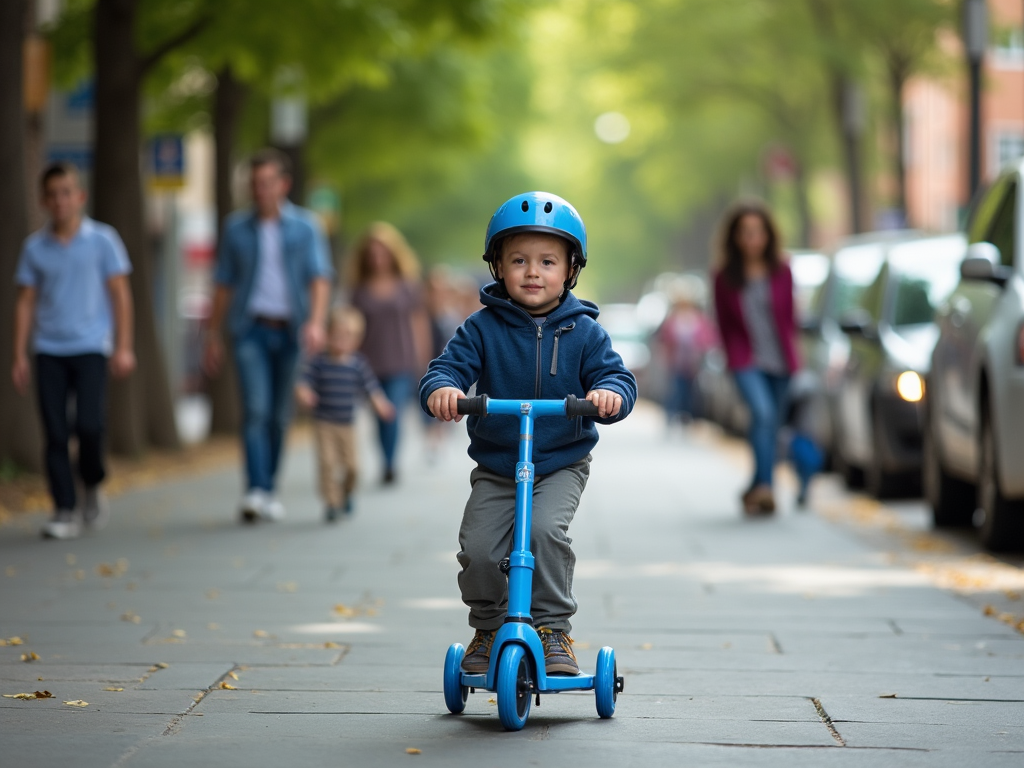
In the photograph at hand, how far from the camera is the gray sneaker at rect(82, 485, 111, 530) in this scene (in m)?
10.6

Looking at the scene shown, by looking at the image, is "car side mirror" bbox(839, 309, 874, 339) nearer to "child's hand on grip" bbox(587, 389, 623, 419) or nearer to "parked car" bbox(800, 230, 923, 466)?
"parked car" bbox(800, 230, 923, 466)

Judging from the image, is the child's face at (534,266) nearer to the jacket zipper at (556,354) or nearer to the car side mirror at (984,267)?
the jacket zipper at (556,354)

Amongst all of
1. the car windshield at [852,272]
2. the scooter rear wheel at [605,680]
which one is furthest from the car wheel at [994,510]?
the car windshield at [852,272]

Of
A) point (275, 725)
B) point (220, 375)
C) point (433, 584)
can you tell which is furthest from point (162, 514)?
point (220, 375)

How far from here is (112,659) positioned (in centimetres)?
624

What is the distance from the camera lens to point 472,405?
16.5 feet

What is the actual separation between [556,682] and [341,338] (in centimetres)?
686

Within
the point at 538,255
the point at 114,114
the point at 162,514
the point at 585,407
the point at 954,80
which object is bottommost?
the point at 162,514

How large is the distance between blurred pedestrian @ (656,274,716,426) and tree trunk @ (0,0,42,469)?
499 inches

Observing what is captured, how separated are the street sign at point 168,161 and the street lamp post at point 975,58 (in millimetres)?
8050

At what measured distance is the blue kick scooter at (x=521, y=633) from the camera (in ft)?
16.3

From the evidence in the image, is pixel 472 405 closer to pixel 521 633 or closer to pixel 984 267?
pixel 521 633

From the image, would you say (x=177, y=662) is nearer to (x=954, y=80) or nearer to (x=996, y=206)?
(x=996, y=206)

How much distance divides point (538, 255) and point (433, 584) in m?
3.38
